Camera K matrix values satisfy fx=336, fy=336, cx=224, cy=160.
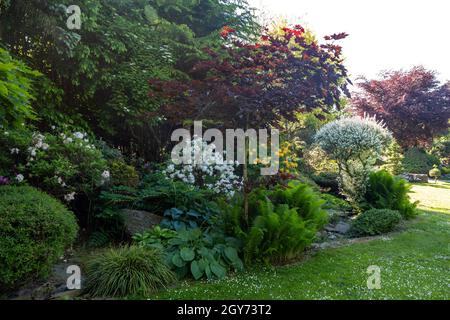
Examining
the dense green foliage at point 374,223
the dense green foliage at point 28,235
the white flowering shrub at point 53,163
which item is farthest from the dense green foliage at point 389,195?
the dense green foliage at point 28,235

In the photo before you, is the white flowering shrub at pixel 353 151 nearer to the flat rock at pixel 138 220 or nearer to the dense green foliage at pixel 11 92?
the flat rock at pixel 138 220

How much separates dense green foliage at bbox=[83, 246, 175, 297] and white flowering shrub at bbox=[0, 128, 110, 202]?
1798 millimetres

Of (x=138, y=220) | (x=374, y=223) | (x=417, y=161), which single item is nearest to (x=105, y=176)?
(x=138, y=220)

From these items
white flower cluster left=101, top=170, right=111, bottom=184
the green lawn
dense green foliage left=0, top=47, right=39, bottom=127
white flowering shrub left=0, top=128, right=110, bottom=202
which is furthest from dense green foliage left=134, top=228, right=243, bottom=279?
dense green foliage left=0, top=47, right=39, bottom=127

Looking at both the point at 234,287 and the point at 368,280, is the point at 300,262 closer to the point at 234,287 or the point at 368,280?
the point at 368,280

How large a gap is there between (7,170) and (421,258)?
6454 millimetres

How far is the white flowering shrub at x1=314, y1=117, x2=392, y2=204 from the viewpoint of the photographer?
8.16m

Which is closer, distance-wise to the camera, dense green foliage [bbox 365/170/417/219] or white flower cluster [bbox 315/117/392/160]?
dense green foliage [bbox 365/170/417/219]

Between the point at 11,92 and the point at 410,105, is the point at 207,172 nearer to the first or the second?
the point at 11,92

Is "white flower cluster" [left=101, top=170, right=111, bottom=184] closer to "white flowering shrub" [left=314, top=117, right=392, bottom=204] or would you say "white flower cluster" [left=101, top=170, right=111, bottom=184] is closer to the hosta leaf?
the hosta leaf

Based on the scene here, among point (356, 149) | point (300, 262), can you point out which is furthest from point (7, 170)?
point (356, 149)

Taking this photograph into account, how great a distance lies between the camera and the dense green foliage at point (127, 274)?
11.7ft

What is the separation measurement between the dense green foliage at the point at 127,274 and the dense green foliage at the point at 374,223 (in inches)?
169

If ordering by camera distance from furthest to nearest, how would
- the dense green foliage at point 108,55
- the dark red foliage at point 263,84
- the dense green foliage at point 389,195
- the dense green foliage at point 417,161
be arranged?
1. the dense green foliage at point 417,161
2. the dense green foliage at point 389,195
3. the dense green foliage at point 108,55
4. the dark red foliage at point 263,84
